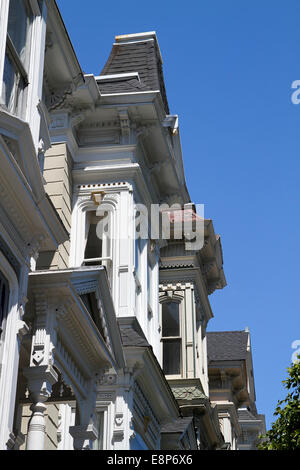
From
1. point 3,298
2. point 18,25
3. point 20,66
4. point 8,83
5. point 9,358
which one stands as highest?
point 18,25

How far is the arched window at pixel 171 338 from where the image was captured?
24.5m

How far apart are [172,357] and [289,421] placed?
5.79 metres

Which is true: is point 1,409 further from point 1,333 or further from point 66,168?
point 66,168

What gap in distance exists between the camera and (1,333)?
1052 centimetres

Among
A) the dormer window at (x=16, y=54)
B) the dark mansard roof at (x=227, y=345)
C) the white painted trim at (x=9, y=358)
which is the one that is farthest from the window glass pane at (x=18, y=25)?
the dark mansard roof at (x=227, y=345)

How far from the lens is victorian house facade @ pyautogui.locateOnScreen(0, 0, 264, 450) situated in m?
11.1

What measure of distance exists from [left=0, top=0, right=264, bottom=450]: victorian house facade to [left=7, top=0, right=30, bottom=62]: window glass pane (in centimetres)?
3

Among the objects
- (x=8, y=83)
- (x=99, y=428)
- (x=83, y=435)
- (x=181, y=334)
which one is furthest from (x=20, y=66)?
(x=181, y=334)

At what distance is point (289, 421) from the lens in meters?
19.6

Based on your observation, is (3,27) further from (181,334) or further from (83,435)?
(181,334)

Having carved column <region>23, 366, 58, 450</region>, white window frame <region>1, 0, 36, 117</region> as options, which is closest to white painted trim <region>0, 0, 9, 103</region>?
white window frame <region>1, 0, 36, 117</region>

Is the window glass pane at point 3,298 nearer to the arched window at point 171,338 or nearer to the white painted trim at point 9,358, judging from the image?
the white painted trim at point 9,358

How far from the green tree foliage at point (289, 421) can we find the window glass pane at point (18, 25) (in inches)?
423

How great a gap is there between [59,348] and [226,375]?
73.9 ft
